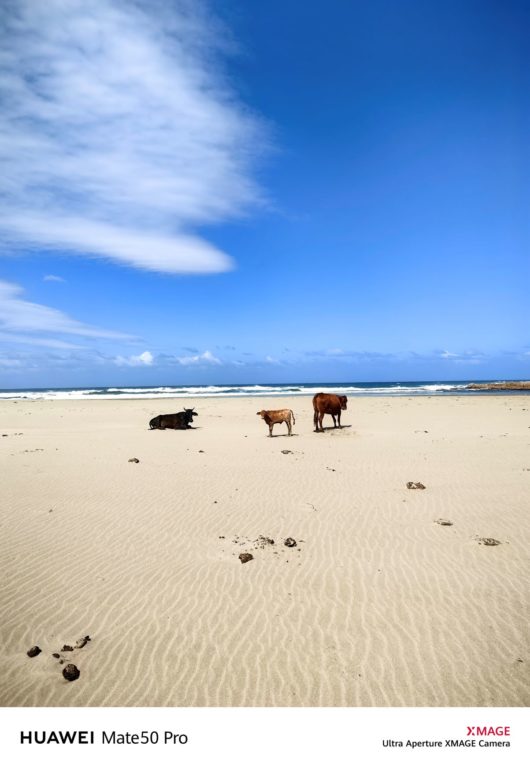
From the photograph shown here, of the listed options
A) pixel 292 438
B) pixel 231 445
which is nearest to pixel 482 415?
pixel 292 438

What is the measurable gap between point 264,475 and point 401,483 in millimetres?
3562

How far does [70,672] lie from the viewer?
13.5ft

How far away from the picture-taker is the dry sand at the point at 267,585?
408 cm

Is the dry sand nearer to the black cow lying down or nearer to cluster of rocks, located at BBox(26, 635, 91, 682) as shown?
cluster of rocks, located at BBox(26, 635, 91, 682)

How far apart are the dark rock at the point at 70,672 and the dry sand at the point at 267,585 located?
0.07 metres

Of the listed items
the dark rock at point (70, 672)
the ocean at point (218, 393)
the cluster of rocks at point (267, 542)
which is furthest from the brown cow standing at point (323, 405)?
the ocean at point (218, 393)

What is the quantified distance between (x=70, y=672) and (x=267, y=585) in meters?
2.60

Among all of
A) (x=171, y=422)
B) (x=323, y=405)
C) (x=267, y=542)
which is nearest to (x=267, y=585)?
(x=267, y=542)

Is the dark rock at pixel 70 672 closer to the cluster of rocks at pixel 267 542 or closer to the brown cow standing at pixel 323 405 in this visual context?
the cluster of rocks at pixel 267 542

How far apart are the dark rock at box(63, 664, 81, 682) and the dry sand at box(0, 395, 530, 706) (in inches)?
2.8
